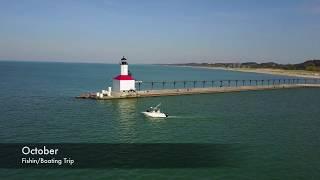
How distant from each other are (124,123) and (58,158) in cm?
1645

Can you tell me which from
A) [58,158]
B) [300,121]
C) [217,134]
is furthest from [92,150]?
[300,121]

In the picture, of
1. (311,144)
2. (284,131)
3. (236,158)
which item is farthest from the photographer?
(284,131)

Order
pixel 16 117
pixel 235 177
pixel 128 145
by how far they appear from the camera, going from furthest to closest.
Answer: pixel 16 117
pixel 128 145
pixel 235 177

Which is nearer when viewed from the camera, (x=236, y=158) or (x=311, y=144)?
(x=236, y=158)

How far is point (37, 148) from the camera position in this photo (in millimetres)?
31828

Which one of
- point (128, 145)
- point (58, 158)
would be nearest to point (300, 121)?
point (128, 145)

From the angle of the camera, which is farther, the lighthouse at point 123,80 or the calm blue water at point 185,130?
the lighthouse at point 123,80

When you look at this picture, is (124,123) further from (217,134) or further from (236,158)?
(236,158)

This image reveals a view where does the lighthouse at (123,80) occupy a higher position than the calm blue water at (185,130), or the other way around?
the lighthouse at (123,80)

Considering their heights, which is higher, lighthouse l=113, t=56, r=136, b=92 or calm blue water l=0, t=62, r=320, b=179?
lighthouse l=113, t=56, r=136, b=92

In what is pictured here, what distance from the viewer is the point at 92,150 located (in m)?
31.5

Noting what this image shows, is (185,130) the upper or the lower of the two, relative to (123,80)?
lower

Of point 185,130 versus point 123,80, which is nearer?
point 185,130

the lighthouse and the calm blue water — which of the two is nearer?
the calm blue water
